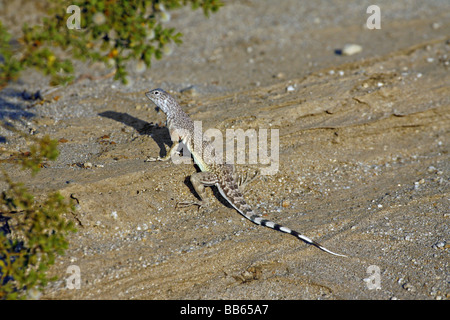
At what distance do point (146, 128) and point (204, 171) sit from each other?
55.1 inches

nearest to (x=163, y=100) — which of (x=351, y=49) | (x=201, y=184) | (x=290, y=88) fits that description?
(x=201, y=184)

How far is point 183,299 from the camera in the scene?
4691 mm

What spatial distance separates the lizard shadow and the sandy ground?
0.03 meters

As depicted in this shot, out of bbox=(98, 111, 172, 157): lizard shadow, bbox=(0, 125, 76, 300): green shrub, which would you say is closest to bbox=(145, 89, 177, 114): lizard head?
bbox=(98, 111, 172, 157): lizard shadow

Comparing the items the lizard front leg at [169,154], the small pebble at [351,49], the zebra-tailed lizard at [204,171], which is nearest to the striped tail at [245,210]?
the zebra-tailed lizard at [204,171]

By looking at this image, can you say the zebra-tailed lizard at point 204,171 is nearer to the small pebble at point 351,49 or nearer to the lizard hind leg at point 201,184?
the lizard hind leg at point 201,184

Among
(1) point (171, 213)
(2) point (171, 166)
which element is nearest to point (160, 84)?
(2) point (171, 166)

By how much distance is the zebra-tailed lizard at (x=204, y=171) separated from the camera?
5.57 m

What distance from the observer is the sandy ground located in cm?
486

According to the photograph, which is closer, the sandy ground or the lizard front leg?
the sandy ground

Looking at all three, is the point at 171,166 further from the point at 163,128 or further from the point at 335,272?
the point at 335,272

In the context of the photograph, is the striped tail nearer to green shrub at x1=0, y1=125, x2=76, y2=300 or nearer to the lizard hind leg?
the lizard hind leg

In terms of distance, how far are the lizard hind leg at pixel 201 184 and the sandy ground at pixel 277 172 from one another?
107 mm

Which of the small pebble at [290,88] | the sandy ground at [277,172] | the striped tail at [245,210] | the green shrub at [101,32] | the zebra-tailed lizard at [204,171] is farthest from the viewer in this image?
the small pebble at [290,88]
